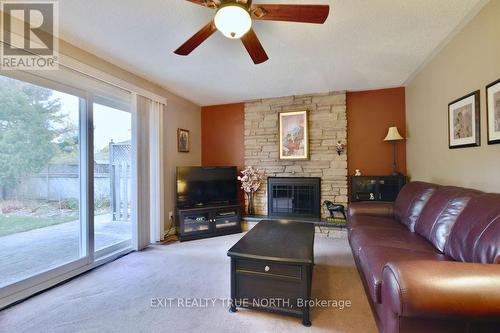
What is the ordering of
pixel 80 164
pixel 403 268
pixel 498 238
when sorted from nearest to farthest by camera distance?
pixel 403 268
pixel 498 238
pixel 80 164

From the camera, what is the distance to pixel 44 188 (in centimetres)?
231

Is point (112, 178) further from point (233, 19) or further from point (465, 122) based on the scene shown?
point (465, 122)

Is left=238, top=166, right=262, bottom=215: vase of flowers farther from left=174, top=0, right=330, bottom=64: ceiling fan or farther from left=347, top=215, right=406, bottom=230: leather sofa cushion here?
left=174, top=0, right=330, bottom=64: ceiling fan

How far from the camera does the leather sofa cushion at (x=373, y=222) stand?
244 cm

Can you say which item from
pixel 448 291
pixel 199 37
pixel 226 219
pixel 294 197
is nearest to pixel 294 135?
pixel 294 197

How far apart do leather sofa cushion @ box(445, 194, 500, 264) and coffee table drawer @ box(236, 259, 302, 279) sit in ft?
3.47

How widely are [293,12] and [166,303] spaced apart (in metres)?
2.49

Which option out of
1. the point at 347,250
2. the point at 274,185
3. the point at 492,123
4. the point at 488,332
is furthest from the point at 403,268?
the point at 274,185

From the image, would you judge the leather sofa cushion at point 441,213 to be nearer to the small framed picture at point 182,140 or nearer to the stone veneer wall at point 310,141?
the stone veneer wall at point 310,141

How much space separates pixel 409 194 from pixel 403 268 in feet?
6.40

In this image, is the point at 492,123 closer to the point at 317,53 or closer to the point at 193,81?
the point at 317,53

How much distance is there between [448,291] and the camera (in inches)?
37.5

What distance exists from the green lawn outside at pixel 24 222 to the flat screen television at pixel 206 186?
1.58 m

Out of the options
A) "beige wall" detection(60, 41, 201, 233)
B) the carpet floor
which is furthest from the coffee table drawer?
"beige wall" detection(60, 41, 201, 233)
